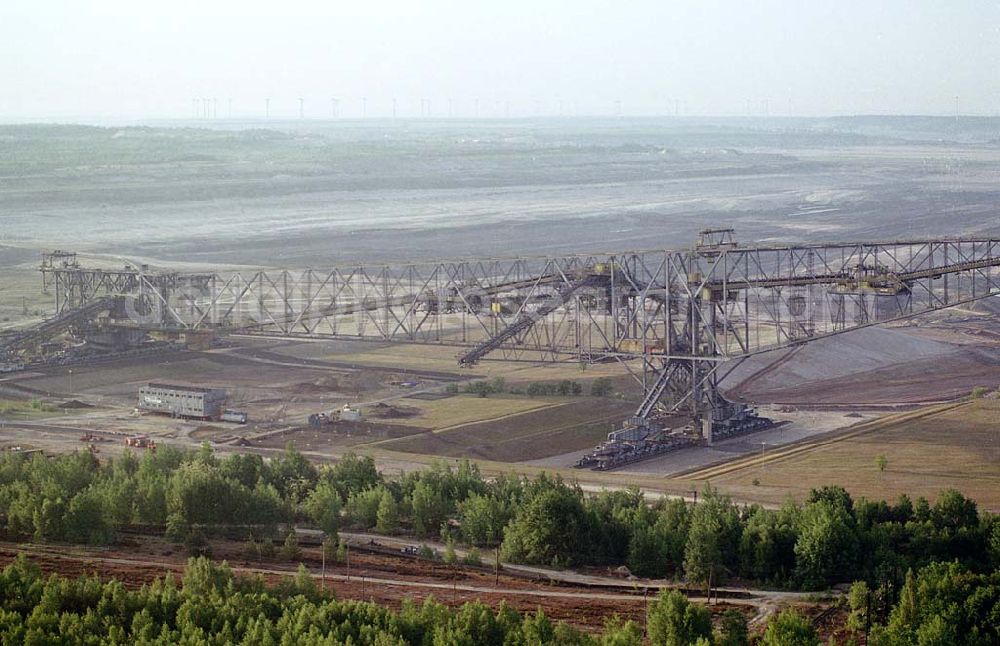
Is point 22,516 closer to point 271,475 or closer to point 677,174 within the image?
point 271,475

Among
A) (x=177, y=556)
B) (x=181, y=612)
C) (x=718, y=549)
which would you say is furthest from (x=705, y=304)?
(x=181, y=612)

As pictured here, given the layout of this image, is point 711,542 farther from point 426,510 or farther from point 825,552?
point 426,510

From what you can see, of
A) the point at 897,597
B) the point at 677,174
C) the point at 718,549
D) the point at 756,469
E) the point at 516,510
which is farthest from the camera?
the point at 677,174

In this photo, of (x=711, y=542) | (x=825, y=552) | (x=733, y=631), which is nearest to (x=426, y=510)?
(x=711, y=542)

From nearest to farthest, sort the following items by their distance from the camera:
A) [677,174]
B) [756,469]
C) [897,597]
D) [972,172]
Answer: [897,597] → [756,469] → [972,172] → [677,174]

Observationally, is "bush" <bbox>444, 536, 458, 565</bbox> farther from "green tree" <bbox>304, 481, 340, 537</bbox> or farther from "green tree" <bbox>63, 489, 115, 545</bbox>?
"green tree" <bbox>63, 489, 115, 545</bbox>

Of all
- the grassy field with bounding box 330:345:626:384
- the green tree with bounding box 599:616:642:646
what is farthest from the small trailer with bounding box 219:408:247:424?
the green tree with bounding box 599:616:642:646

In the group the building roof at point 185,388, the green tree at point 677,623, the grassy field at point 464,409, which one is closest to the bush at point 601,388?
the grassy field at point 464,409
